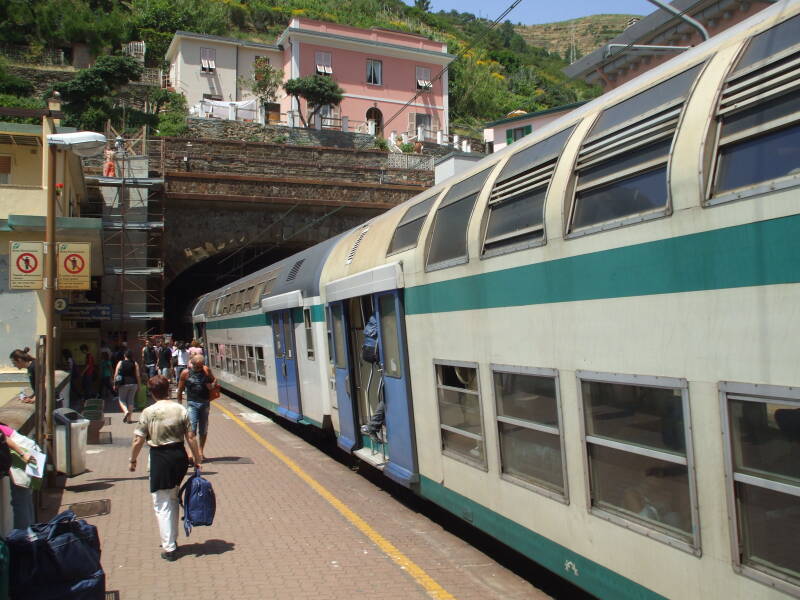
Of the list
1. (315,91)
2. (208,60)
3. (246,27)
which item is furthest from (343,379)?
(246,27)

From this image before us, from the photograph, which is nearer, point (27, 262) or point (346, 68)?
point (27, 262)

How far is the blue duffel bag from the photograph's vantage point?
4371 mm

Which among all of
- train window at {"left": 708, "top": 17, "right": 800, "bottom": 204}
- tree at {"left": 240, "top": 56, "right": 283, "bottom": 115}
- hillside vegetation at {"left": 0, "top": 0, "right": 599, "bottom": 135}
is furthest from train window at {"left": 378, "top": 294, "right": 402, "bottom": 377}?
tree at {"left": 240, "top": 56, "right": 283, "bottom": 115}

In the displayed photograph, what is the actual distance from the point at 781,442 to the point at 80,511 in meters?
7.20

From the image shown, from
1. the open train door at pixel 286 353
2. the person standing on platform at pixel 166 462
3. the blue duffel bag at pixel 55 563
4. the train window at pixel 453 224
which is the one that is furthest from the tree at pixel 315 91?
the blue duffel bag at pixel 55 563

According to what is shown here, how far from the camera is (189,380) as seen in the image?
34.7 ft

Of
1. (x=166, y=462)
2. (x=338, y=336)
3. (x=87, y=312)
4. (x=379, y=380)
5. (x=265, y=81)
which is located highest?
(x=265, y=81)

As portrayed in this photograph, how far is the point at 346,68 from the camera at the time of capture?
55.5m

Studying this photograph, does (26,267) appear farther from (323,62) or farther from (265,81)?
(323,62)

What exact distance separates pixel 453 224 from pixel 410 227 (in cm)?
122

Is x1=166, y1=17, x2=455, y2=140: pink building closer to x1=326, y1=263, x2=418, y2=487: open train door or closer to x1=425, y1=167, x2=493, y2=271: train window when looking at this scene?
x1=326, y1=263, x2=418, y2=487: open train door

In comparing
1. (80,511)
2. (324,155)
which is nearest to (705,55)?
(80,511)

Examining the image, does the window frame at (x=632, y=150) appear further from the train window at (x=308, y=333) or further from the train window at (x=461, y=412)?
the train window at (x=308, y=333)

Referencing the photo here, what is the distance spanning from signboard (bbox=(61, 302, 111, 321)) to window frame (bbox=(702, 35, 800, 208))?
77.5ft
